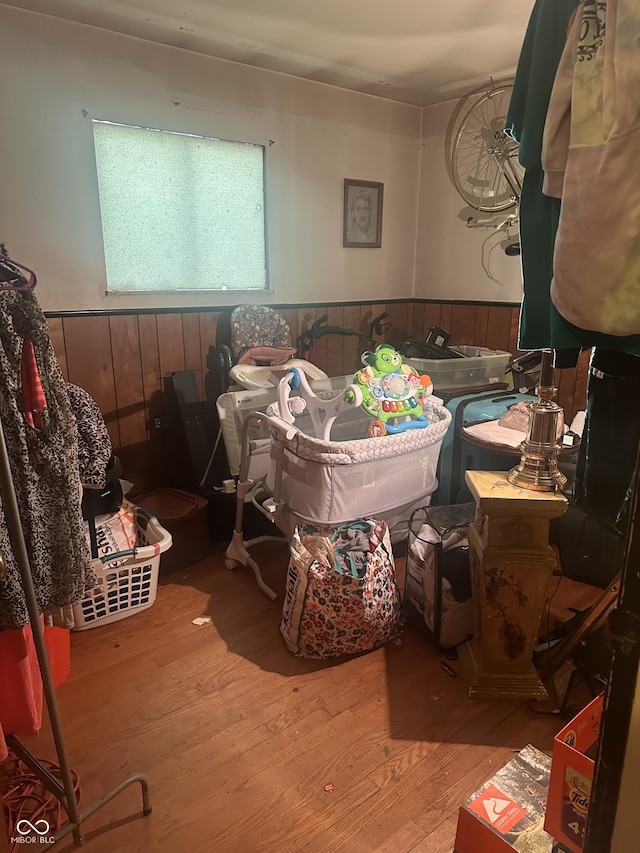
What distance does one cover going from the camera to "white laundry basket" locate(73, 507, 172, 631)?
6.82 ft

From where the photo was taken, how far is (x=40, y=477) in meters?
1.28

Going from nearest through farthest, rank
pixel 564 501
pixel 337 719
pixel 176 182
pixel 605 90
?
pixel 605 90 < pixel 564 501 < pixel 337 719 < pixel 176 182

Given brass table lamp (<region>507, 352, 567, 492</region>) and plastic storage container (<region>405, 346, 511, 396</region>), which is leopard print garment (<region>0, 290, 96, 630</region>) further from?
plastic storage container (<region>405, 346, 511, 396</region>)

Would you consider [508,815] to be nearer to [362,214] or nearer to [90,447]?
[90,447]

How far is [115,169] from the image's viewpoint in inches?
104

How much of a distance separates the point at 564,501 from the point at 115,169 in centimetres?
239

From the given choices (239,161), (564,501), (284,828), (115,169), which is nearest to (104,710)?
(284,828)

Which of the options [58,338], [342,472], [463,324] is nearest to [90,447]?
[342,472]

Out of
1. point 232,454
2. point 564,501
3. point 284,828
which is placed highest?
point 564,501

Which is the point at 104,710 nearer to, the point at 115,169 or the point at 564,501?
the point at 564,501

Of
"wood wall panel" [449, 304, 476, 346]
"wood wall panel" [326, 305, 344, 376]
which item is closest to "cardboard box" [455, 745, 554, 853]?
"wood wall panel" [326, 305, 344, 376]

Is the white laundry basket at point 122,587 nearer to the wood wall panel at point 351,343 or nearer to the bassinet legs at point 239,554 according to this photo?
the bassinet legs at point 239,554

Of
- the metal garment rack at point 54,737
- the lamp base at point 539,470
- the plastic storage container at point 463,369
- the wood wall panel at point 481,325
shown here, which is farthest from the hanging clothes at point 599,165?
the wood wall panel at point 481,325

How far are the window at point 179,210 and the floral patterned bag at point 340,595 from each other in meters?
1.58
